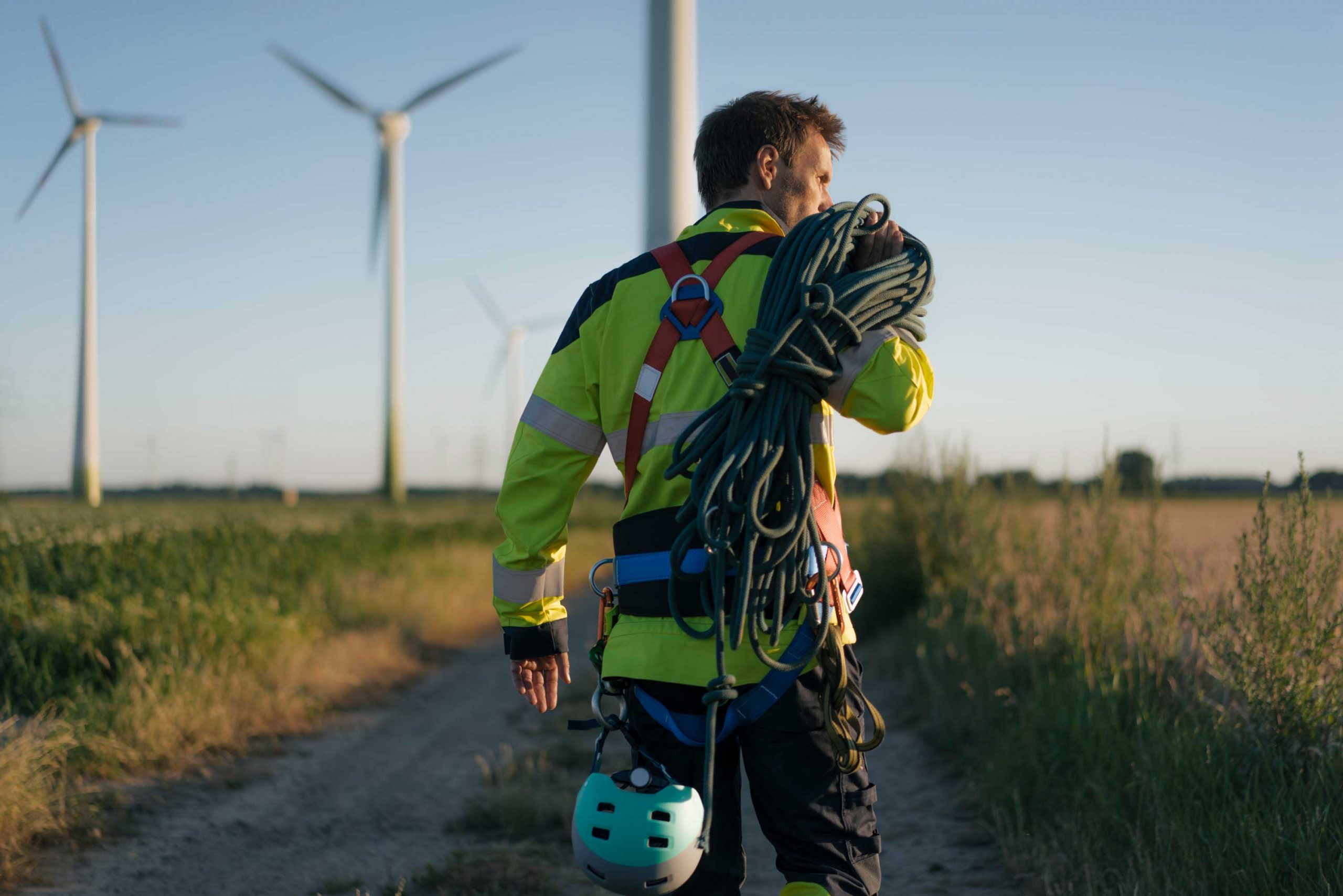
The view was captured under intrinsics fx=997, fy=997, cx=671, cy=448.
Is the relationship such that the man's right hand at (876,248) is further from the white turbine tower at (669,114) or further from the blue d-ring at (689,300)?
the white turbine tower at (669,114)

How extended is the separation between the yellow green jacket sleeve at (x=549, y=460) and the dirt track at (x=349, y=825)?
217 cm

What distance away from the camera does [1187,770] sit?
358 cm

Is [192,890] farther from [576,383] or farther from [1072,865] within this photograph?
[1072,865]

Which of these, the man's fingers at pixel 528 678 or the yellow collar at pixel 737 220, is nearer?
the yellow collar at pixel 737 220

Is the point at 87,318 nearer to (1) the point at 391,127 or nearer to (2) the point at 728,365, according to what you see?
(1) the point at 391,127

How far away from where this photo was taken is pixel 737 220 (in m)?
2.41

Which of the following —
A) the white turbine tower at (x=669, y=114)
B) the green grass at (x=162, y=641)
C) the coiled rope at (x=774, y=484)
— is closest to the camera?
the coiled rope at (x=774, y=484)

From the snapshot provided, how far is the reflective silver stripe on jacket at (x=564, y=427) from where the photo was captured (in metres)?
2.42

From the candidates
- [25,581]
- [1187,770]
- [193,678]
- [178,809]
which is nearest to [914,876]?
[1187,770]

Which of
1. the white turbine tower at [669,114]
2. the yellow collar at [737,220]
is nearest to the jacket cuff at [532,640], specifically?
the yellow collar at [737,220]

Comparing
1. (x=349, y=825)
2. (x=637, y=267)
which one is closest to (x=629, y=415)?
(x=637, y=267)

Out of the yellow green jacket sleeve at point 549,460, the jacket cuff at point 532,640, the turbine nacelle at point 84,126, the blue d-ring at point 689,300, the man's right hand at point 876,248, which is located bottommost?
the jacket cuff at point 532,640

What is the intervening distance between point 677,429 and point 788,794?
0.84 meters

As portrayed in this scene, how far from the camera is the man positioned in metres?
2.17
